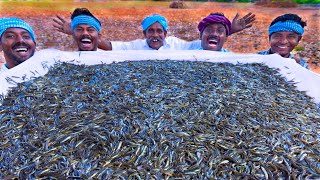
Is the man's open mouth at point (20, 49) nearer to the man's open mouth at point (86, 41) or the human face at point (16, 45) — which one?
the human face at point (16, 45)

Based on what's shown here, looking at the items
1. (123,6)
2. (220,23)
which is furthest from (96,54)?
(123,6)

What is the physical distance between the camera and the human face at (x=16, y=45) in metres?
3.79

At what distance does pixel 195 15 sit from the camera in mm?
16984

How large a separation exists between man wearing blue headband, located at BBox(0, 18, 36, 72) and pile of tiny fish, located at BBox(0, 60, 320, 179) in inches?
25.7

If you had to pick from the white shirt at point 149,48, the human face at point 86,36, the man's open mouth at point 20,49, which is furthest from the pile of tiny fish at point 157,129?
the white shirt at point 149,48

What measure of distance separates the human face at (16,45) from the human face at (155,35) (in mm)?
1751

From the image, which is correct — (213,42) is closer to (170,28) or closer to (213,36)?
(213,36)

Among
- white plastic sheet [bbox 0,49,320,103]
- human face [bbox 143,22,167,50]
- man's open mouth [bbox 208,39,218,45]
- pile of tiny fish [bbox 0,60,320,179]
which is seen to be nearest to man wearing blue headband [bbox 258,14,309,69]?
white plastic sheet [bbox 0,49,320,103]

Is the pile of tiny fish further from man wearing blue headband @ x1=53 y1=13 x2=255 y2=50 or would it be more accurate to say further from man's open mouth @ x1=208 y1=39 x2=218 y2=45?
man wearing blue headband @ x1=53 y1=13 x2=255 y2=50

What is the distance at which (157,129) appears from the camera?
2.34 meters

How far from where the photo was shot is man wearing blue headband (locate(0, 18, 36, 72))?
149 inches

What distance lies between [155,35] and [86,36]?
1.12 m

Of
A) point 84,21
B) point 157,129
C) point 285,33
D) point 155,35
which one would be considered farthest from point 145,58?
point 157,129

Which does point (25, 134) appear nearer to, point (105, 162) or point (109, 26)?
point (105, 162)
